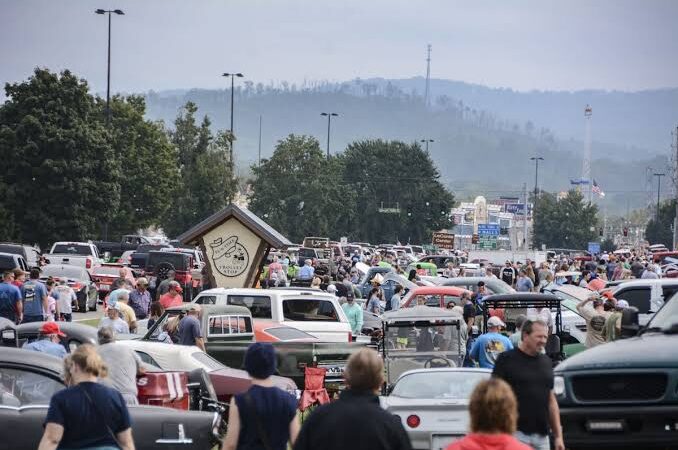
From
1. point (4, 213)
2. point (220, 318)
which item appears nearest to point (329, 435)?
point (220, 318)

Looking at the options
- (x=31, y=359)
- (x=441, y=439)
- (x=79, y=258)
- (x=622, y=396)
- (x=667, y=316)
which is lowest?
(x=441, y=439)

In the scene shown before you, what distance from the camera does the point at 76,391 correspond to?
871 cm

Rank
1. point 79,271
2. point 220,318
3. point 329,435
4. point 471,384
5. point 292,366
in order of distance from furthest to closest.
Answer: point 79,271 → point 220,318 → point 292,366 → point 471,384 → point 329,435

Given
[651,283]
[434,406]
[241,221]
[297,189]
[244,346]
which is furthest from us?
[297,189]

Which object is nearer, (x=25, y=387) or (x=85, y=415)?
(x=85, y=415)

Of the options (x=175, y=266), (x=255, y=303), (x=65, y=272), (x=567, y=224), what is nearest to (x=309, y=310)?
(x=255, y=303)

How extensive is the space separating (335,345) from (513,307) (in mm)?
4286

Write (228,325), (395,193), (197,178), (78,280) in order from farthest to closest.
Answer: (395,193) < (197,178) < (78,280) < (228,325)

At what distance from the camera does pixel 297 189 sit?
110m

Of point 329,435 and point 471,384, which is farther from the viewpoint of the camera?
point 471,384

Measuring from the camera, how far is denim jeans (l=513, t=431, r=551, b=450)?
1036 centimetres

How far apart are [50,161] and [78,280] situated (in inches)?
1072

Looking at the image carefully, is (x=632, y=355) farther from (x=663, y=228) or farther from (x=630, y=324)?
(x=663, y=228)

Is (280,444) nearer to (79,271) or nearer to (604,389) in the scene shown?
(604,389)
